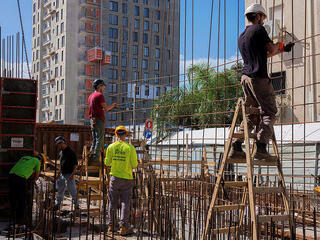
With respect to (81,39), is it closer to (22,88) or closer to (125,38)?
(125,38)

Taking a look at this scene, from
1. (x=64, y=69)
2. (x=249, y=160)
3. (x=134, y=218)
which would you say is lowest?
(x=134, y=218)

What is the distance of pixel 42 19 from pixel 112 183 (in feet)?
181

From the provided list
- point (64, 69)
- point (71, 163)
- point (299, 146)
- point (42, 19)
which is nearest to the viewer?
point (71, 163)

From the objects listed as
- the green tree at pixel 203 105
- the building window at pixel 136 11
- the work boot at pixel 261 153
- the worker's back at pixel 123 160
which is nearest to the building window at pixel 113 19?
the building window at pixel 136 11

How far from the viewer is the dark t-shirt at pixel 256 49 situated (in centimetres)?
464

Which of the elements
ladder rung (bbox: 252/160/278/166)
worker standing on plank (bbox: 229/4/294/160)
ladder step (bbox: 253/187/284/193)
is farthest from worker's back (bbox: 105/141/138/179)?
ladder step (bbox: 253/187/284/193)

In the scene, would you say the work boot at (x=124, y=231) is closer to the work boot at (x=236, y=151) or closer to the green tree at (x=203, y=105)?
the work boot at (x=236, y=151)

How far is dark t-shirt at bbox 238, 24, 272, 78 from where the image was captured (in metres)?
4.64

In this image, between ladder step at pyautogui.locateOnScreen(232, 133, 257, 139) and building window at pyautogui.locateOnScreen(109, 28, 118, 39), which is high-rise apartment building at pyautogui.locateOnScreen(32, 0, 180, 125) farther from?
ladder step at pyautogui.locateOnScreen(232, 133, 257, 139)

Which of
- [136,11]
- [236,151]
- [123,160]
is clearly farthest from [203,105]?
[136,11]

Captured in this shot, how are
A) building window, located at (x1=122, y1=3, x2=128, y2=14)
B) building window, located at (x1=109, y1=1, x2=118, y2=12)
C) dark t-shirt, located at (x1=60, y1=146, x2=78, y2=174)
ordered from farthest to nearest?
1. building window, located at (x1=122, y1=3, x2=128, y2=14)
2. building window, located at (x1=109, y1=1, x2=118, y2=12)
3. dark t-shirt, located at (x1=60, y1=146, x2=78, y2=174)

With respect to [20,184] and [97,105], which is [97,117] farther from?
[20,184]

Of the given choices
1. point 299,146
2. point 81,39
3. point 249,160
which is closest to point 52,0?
point 81,39

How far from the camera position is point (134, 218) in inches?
286
